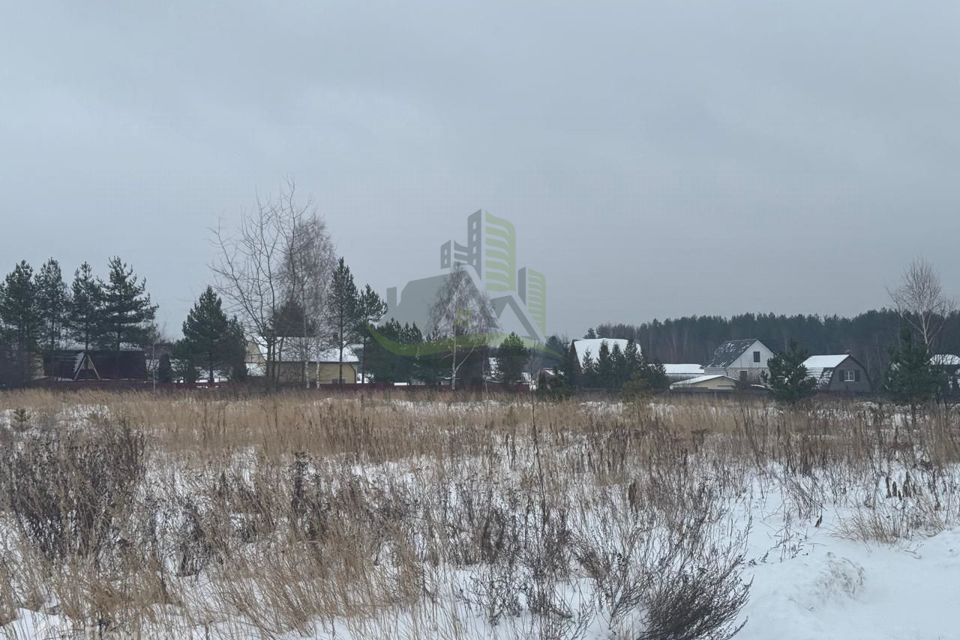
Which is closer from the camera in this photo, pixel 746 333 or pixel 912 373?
pixel 912 373

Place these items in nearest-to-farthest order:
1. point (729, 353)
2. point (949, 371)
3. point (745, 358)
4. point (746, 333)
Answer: point (949, 371), point (745, 358), point (729, 353), point (746, 333)

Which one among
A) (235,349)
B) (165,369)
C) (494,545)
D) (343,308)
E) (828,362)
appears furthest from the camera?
(828,362)

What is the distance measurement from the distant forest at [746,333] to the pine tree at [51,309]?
57.6 meters

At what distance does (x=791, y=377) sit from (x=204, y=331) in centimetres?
2765

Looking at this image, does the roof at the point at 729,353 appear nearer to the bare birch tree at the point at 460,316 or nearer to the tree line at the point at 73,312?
the bare birch tree at the point at 460,316

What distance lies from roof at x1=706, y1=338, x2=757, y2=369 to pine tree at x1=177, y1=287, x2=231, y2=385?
5208 cm

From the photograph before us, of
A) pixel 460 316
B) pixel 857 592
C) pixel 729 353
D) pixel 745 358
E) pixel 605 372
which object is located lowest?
pixel 857 592

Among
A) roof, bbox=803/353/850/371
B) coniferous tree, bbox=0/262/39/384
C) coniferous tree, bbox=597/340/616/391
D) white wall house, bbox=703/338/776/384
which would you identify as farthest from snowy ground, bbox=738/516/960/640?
white wall house, bbox=703/338/776/384

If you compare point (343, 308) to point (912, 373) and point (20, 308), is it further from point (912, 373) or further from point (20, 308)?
point (912, 373)

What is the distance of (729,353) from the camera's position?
70.7 metres

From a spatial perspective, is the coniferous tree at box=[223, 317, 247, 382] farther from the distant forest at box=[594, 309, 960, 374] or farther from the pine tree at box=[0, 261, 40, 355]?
the distant forest at box=[594, 309, 960, 374]

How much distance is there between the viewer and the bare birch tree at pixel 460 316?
34.1 m

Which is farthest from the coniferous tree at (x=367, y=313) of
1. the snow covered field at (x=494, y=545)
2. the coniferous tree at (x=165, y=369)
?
the snow covered field at (x=494, y=545)

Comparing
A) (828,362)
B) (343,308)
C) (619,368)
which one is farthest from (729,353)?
(343,308)
